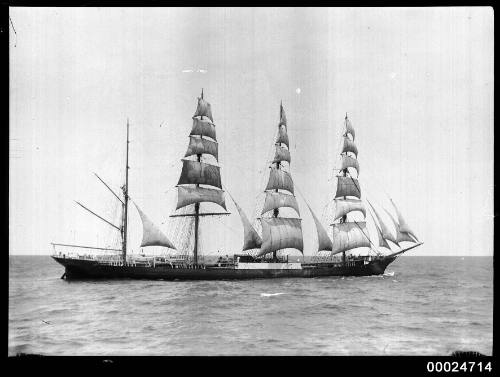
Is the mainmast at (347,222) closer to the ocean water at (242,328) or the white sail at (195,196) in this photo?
the white sail at (195,196)

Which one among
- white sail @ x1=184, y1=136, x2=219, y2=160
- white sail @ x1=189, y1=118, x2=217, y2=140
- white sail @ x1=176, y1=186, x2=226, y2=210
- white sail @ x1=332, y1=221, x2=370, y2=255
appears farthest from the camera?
white sail @ x1=332, y1=221, x2=370, y2=255

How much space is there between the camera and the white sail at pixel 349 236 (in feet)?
138

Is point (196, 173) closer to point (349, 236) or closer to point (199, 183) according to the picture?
point (199, 183)

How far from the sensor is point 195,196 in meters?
38.9

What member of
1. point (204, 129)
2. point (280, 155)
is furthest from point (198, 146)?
point (280, 155)

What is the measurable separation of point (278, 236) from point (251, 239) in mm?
2726

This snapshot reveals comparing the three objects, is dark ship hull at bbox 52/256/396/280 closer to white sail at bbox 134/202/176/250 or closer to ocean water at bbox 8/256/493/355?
white sail at bbox 134/202/176/250

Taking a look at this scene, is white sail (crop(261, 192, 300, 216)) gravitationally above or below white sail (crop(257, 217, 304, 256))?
above

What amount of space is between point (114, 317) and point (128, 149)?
8067mm

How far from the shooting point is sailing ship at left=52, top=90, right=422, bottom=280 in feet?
115
